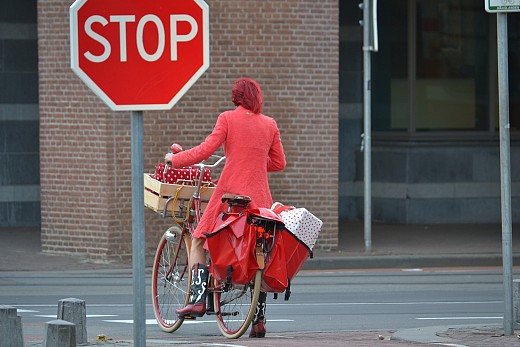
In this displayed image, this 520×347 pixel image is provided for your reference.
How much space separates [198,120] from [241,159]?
726 cm

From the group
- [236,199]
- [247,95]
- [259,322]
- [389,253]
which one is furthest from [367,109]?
[236,199]

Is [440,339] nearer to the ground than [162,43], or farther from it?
nearer to the ground

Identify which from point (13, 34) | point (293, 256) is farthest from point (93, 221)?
point (293, 256)

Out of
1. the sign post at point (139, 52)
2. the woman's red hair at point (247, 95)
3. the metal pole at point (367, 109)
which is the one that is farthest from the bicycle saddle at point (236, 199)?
the metal pole at point (367, 109)

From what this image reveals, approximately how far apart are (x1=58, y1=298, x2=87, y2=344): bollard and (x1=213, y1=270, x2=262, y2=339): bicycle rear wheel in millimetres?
1055

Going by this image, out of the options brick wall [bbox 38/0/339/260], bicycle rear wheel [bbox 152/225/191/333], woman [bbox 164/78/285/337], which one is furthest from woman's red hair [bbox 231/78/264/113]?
brick wall [bbox 38/0/339/260]

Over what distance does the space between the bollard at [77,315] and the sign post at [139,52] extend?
3.69 m

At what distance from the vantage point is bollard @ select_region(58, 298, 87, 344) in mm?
9047

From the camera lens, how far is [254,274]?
915cm

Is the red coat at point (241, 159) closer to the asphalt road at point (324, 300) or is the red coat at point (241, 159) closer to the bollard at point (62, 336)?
the asphalt road at point (324, 300)

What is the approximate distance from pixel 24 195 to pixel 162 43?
15.1m

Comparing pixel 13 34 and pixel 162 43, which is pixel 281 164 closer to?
pixel 162 43

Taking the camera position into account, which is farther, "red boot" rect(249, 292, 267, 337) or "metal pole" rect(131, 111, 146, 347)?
"red boot" rect(249, 292, 267, 337)

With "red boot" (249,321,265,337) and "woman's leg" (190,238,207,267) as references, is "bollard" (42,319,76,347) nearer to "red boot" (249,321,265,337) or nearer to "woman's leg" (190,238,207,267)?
"woman's leg" (190,238,207,267)
